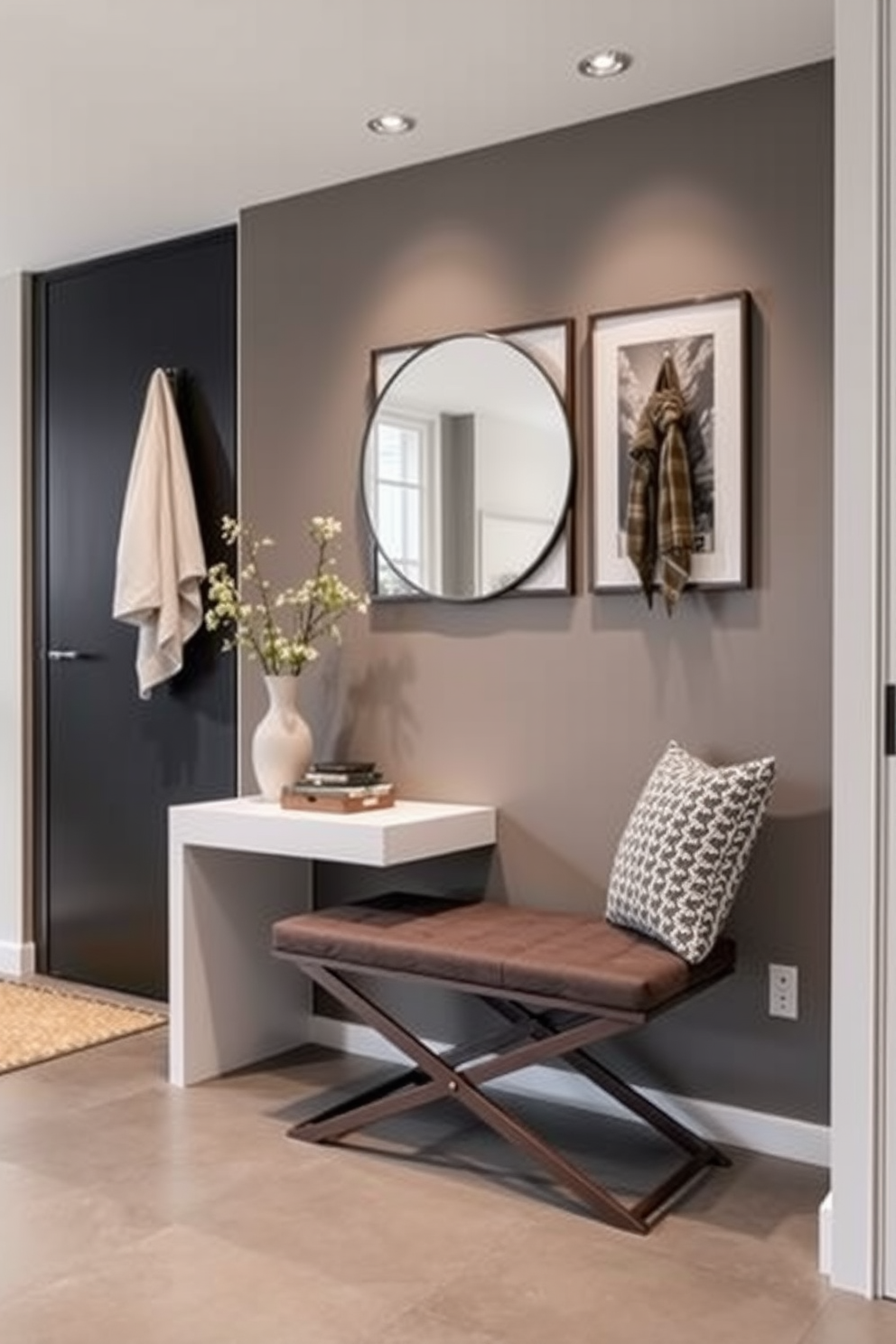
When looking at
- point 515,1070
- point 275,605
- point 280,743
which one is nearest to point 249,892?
point 280,743

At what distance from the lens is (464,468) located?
3439mm

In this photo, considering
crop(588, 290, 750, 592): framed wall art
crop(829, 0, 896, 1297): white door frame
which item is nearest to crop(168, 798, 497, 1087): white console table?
crop(588, 290, 750, 592): framed wall art

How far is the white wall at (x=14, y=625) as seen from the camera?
4613 mm

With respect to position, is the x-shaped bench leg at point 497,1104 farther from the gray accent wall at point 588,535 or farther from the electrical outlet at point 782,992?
the electrical outlet at point 782,992

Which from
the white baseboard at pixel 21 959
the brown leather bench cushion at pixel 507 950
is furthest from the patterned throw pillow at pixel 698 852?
the white baseboard at pixel 21 959

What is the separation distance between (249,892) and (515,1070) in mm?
1167

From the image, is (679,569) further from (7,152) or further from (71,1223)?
(7,152)

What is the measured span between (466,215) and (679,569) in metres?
1.19

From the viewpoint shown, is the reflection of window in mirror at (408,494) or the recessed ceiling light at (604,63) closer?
the recessed ceiling light at (604,63)

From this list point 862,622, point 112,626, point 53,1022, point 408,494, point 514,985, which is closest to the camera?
point 862,622

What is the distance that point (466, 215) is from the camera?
3.45 meters

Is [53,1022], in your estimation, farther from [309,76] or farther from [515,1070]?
[309,76]

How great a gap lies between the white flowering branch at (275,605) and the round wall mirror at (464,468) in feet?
0.49

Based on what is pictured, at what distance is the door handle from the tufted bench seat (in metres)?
1.75
